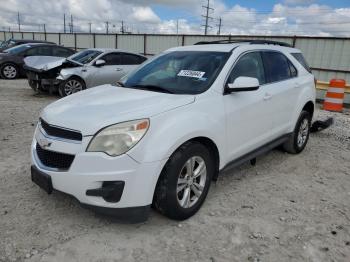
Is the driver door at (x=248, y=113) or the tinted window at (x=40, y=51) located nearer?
the driver door at (x=248, y=113)

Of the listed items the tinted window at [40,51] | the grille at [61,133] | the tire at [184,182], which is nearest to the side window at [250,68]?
the tire at [184,182]

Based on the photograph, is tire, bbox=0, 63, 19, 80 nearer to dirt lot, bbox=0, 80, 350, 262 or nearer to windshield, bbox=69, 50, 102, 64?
windshield, bbox=69, 50, 102, 64

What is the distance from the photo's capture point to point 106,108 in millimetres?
3072

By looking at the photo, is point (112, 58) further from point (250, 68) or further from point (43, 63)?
point (250, 68)

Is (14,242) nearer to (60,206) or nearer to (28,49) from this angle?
(60,206)

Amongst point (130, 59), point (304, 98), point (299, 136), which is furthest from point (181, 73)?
point (130, 59)

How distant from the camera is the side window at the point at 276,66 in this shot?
174 inches

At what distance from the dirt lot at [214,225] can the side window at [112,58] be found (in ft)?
18.3

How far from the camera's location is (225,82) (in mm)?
3594

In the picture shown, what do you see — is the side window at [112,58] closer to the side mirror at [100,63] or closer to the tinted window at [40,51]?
the side mirror at [100,63]

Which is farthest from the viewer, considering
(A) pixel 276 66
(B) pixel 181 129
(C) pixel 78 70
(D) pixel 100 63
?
(C) pixel 78 70

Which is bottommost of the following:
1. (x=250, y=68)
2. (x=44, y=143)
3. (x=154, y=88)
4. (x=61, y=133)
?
(x=44, y=143)

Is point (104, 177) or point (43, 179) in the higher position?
point (104, 177)

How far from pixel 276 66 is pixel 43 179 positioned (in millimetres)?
3359
